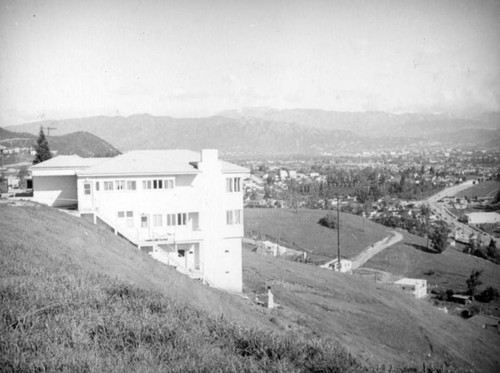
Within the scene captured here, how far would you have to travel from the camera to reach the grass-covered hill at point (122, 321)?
672cm

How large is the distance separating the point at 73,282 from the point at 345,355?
222 inches

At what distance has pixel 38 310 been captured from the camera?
25.1ft

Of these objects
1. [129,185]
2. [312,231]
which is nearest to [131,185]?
[129,185]

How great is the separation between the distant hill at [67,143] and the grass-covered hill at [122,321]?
72671 mm

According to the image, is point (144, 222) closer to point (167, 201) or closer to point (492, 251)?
point (167, 201)

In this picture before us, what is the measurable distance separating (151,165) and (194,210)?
3484 millimetres

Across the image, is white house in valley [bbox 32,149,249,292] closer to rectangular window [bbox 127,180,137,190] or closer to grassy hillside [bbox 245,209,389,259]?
→ rectangular window [bbox 127,180,137,190]

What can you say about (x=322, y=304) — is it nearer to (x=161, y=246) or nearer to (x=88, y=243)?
(x=161, y=246)

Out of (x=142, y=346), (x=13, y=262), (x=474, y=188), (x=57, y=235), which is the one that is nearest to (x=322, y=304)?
(x=57, y=235)

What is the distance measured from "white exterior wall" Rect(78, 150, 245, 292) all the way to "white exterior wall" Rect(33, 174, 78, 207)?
273 centimetres

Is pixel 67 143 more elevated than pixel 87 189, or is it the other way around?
pixel 87 189

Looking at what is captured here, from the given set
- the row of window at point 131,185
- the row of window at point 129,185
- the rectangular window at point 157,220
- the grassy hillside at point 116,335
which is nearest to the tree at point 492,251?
the row of window at point 131,185

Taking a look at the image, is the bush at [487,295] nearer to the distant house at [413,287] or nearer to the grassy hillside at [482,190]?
the distant house at [413,287]

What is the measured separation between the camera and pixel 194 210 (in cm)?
2658
